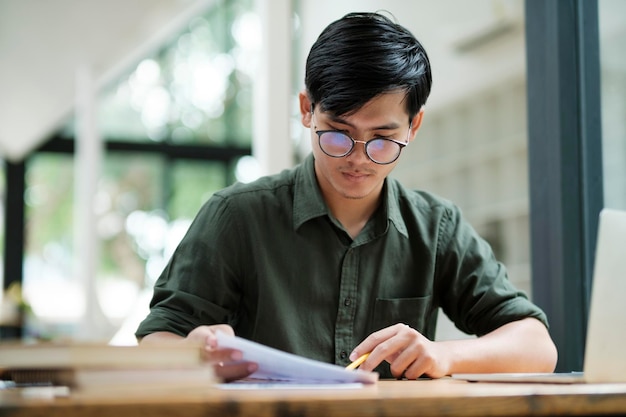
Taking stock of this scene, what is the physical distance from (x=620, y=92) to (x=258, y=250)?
102 centimetres

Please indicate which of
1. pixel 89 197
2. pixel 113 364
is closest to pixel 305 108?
pixel 113 364

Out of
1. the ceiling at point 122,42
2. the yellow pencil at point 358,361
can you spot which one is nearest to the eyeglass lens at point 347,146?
the yellow pencil at point 358,361

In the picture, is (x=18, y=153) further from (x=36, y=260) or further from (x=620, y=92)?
(x=620, y=92)

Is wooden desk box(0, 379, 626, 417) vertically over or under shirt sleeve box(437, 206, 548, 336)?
under

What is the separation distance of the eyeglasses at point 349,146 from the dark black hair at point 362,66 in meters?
0.05

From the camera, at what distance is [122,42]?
7273mm

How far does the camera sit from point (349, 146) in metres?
1.65

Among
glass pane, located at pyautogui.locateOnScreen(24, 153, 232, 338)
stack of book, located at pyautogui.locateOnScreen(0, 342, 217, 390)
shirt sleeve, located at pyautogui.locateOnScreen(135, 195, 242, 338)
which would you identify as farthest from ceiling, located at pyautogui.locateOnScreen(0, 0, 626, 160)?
stack of book, located at pyautogui.locateOnScreen(0, 342, 217, 390)

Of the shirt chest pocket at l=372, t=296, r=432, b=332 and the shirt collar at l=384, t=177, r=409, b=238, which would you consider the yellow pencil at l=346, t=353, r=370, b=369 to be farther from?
the shirt collar at l=384, t=177, r=409, b=238

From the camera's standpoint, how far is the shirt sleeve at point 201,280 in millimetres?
1667

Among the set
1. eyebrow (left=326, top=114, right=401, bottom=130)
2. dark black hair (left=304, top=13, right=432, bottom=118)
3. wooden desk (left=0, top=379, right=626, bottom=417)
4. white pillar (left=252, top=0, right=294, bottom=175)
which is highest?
white pillar (left=252, top=0, right=294, bottom=175)

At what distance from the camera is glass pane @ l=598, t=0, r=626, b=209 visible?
2195 millimetres

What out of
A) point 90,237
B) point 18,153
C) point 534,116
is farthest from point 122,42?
point 534,116

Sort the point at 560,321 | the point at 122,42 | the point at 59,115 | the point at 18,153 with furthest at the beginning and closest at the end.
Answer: the point at 18,153, the point at 59,115, the point at 122,42, the point at 560,321
